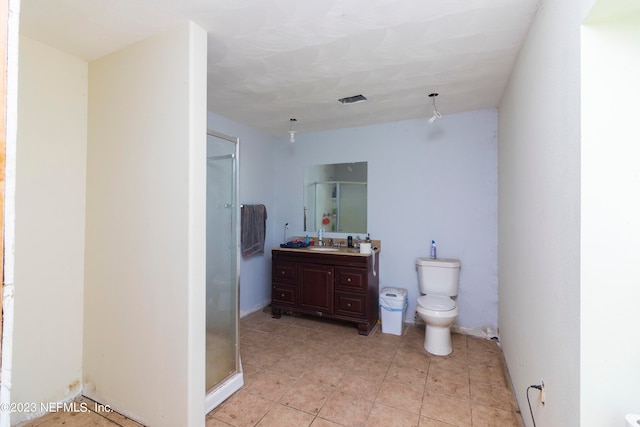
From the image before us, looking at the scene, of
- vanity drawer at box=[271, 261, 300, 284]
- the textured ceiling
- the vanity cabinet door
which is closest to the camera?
the textured ceiling

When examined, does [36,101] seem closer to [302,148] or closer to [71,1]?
[71,1]

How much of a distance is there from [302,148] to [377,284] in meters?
2.00

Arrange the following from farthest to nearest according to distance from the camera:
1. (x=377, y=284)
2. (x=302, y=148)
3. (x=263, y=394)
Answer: (x=302, y=148)
(x=377, y=284)
(x=263, y=394)

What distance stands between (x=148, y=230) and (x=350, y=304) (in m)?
2.08

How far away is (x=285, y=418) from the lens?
176 centimetres

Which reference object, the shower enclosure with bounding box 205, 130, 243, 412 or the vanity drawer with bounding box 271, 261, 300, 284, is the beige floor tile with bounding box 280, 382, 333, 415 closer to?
the shower enclosure with bounding box 205, 130, 243, 412

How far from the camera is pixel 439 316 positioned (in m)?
2.52

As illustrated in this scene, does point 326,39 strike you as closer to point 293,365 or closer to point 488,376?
point 293,365

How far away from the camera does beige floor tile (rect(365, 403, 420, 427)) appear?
1.72 metres

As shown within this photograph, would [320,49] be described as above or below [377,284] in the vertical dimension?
above

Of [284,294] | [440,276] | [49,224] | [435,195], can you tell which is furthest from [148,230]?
[435,195]

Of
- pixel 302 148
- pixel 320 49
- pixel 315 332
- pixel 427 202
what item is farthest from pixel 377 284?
pixel 320 49

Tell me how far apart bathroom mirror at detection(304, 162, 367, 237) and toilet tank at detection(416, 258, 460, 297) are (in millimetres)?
858

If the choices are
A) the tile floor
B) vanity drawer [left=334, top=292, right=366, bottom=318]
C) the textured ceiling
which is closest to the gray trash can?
the tile floor
